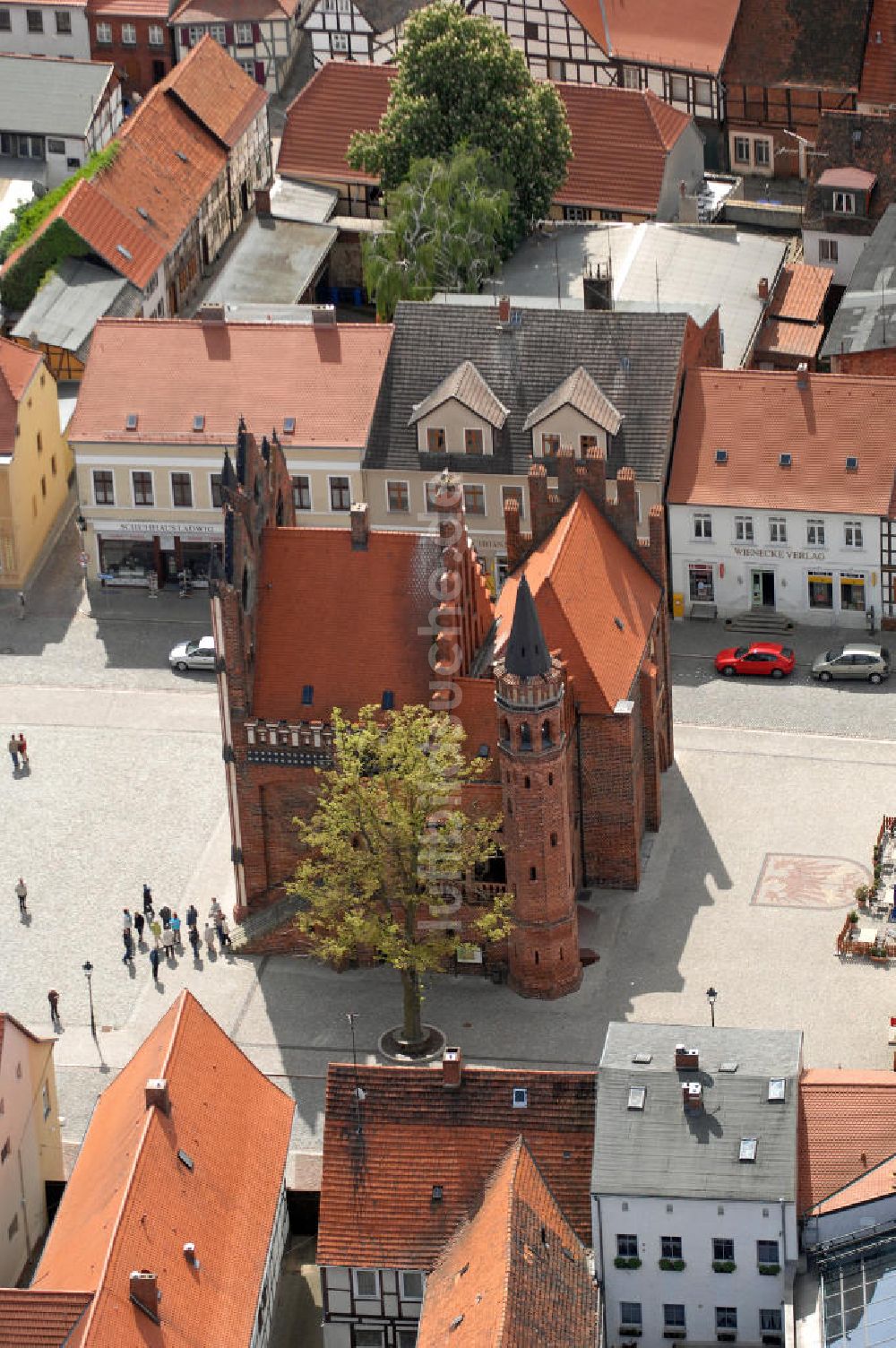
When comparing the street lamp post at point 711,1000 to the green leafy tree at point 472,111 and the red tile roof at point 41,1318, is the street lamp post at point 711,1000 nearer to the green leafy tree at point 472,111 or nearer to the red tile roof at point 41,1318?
the red tile roof at point 41,1318

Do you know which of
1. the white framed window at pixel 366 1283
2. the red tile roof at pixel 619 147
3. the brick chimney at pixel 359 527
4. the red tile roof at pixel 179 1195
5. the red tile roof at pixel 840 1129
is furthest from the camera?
the red tile roof at pixel 619 147

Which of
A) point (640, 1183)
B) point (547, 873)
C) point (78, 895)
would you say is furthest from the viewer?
point (78, 895)

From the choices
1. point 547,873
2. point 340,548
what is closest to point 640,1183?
point 547,873

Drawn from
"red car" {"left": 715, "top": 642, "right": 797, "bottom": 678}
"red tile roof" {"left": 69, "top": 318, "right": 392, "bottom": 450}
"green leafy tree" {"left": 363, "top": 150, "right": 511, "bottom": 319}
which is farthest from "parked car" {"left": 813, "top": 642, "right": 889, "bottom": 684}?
"green leafy tree" {"left": 363, "top": 150, "right": 511, "bottom": 319}

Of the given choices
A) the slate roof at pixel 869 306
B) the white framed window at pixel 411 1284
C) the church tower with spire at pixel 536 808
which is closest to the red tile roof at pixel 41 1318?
the white framed window at pixel 411 1284

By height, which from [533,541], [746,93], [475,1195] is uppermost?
[746,93]

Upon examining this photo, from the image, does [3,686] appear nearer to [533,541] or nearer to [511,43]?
[533,541]
